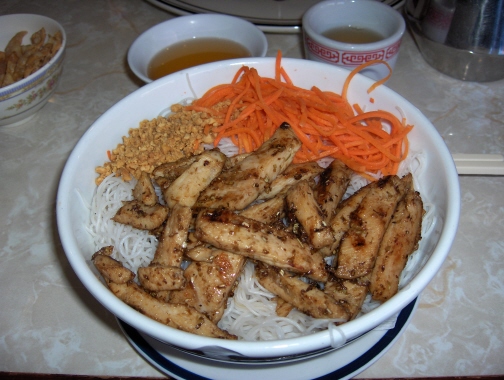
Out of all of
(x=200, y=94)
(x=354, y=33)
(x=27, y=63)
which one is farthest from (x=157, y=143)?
(x=354, y=33)

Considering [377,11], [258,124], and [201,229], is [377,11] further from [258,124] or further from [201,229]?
[201,229]

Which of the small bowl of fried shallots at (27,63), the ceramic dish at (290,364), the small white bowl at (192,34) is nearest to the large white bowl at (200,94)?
the ceramic dish at (290,364)

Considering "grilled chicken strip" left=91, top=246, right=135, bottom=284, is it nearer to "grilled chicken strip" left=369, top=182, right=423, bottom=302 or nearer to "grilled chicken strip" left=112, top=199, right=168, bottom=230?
"grilled chicken strip" left=112, top=199, right=168, bottom=230

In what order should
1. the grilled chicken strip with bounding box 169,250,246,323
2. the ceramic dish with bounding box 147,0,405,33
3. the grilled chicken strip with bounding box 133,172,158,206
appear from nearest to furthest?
the grilled chicken strip with bounding box 169,250,246,323
the grilled chicken strip with bounding box 133,172,158,206
the ceramic dish with bounding box 147,0,405,33

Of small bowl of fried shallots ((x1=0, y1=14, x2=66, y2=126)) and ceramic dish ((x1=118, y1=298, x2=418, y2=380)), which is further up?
small bowl of fried shallots ((x1=0, y1=14, x2=66, y2=126))

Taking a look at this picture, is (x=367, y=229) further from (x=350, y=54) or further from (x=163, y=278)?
(x=350, y=54)

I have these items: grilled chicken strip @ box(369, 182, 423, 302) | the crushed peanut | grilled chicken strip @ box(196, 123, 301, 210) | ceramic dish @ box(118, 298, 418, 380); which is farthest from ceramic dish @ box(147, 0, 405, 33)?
ceramic dish @ box(118, 298, 418, 380)
